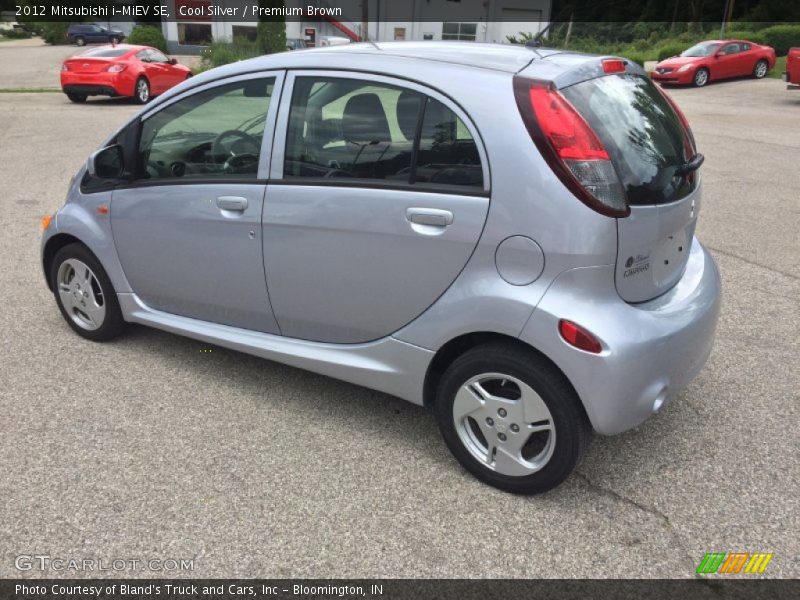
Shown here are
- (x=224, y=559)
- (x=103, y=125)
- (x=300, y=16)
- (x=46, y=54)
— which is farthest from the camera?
(x=300, y=16)

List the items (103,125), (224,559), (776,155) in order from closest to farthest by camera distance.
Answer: (224,559) < (776,155) < (103,125)

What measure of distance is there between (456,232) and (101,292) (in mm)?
2352

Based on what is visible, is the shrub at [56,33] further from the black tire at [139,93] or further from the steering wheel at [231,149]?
the steering wheel at [231,149]

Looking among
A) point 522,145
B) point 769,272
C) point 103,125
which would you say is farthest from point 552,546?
point 103,125

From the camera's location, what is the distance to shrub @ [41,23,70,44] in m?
47.0

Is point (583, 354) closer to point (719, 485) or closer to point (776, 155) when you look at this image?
point (719, 485)

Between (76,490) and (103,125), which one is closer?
(76,490)

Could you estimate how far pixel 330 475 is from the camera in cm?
307

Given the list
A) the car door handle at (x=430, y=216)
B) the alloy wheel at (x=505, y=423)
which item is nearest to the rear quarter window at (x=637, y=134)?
the car door handle at (x=430, y=216)

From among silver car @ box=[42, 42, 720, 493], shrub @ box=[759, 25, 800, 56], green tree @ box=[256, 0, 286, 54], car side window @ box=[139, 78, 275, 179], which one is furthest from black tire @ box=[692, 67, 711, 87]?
car side window @ box=[139, 78, 275, 179]

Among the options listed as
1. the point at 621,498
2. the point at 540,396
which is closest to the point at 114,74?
the point at 540,396

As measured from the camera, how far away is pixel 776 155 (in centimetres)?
1097

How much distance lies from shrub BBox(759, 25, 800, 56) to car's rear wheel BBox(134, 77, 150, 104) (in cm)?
2570

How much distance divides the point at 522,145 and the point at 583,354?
2.59 feet
